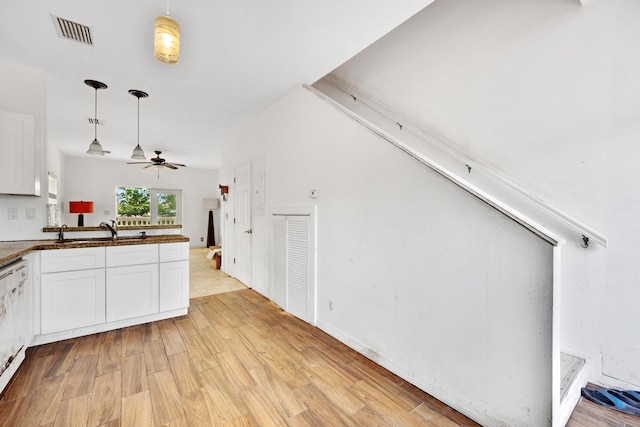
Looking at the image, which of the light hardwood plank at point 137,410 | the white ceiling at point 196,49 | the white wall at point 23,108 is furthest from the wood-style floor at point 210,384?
the white ceiling at point 196,49

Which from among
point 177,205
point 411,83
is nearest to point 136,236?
point 411,83

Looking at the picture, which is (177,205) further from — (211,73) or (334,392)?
(334,392)

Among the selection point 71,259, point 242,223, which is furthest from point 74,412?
point 242,223

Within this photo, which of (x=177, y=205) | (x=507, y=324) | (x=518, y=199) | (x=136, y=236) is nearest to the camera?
(x=507, y=324)

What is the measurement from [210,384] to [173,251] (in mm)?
1721

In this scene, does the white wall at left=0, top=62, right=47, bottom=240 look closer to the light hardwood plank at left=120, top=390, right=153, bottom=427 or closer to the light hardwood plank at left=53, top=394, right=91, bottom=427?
the light hardwood plank at left=53, top=394, right=91, bottom=427

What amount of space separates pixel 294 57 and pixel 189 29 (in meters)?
0.92

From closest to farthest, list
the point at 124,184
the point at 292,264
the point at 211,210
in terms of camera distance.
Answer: the point at 292,264 → the point at 124,184 → the point at 211,210

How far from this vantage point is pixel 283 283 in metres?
3.44

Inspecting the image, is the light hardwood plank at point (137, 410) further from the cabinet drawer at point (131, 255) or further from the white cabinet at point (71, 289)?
the cabinet drawer at point (131, 255)

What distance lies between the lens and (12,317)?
198cm

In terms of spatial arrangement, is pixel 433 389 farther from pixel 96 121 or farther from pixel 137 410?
pixel 96 121

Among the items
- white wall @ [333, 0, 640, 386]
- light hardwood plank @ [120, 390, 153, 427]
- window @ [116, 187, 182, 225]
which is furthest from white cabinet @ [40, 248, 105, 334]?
window @ [116, 187, 182, 225]

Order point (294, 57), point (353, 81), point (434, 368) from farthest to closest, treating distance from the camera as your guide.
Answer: point (353, 81) < point (294, 57) < point (434, 368)
